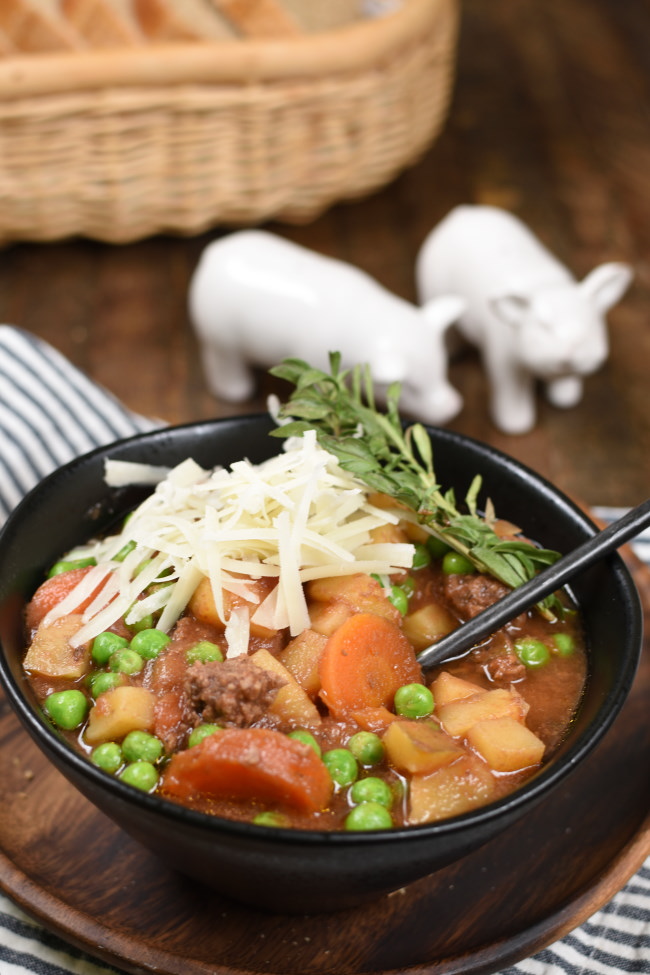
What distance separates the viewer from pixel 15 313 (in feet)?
18.4

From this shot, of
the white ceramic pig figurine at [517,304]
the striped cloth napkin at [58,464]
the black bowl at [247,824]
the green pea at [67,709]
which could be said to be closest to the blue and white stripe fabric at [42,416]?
the striped cloth napkin at [58,464]

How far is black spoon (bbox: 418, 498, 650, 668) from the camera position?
2.71m

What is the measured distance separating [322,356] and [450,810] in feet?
9.20

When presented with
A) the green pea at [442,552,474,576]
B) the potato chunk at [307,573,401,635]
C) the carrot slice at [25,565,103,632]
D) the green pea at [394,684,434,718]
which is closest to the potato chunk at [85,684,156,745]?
the carrot slice at [25,565,103,632]

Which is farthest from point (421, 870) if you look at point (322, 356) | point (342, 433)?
point (322, 356)

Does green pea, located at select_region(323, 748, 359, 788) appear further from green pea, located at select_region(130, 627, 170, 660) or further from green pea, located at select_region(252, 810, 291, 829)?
green pea, located at select_region(130, 627, 170, 660)

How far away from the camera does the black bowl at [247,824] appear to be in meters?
2.12

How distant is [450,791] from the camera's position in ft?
7.68

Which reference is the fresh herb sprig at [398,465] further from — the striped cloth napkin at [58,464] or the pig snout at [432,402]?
the pig snout at [432,402]

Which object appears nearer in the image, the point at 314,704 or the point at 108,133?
the point at 314,704

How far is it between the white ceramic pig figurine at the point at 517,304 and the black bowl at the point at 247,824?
1631 mm

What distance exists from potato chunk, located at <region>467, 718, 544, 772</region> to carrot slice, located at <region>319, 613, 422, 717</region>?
9.4 inches

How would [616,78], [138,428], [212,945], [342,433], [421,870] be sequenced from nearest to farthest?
[421,870] < [212,945] < [342,433] < [138,428] < [616,78]

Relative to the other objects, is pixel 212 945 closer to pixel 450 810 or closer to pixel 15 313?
pixel 450 810
